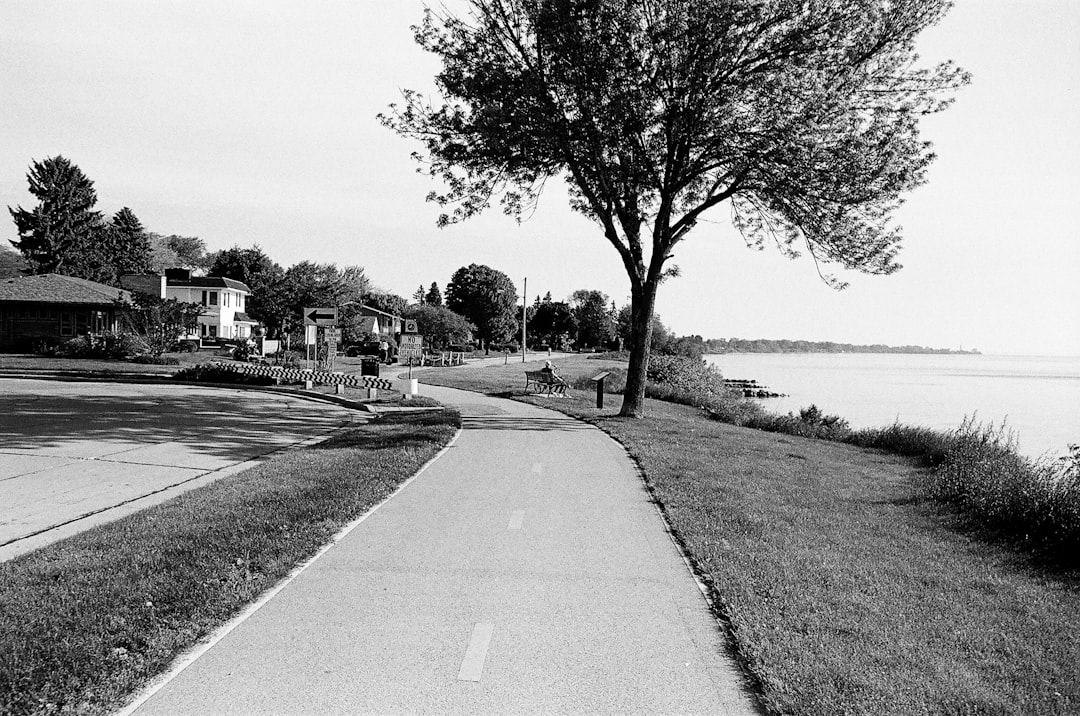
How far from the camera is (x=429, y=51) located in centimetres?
2081

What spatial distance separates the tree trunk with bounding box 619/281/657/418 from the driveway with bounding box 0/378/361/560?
7724mm

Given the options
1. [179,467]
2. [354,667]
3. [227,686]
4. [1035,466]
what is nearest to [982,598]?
[354,667]

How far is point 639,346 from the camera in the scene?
22094mm

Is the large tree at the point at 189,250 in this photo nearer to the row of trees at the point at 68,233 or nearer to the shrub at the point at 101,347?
the row of trees at the point at 68,233

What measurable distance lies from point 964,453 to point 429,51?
16.2m

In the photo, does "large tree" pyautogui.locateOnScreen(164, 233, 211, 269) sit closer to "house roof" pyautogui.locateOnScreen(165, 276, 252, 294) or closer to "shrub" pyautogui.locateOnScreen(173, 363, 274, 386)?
"house roof" pyautogui.locateOnScreen(165, 276, 252, 294)

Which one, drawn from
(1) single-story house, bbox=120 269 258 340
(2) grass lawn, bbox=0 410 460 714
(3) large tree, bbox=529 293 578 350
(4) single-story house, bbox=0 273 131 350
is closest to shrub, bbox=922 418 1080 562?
(2) grass lawn, bbox=0 410 460 714

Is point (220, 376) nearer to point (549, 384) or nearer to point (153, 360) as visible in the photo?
point (153, 360)

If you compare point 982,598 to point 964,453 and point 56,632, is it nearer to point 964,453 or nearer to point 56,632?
point 56,632

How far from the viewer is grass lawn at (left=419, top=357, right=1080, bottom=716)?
15.0ft

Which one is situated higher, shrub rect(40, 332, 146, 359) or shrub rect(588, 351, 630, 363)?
shrub rect(40, 332, 146, 359)

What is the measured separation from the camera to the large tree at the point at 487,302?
99.9 metres

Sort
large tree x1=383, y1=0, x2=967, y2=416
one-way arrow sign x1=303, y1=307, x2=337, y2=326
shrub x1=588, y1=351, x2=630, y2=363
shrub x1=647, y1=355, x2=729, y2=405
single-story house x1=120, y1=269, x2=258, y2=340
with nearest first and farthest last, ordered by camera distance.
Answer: large tree x1=383, y1=0, x2=967, y2=416, one-way arrow sign x1=303, y1=307, x2=337, y2=326, shrub x1=647, y1=355, x2=729, y2=405, single-story house x1=120, y1=269, x2=258, y2=340, shrub x1=588, y1=351, x2=630, y2=363

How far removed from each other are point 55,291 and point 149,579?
52146mm
